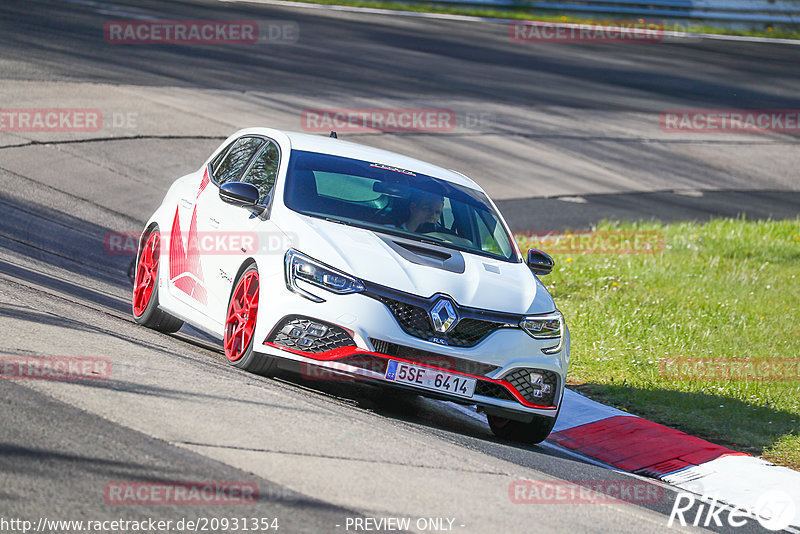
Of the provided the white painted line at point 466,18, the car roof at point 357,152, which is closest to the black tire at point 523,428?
the car roof at point 357,152

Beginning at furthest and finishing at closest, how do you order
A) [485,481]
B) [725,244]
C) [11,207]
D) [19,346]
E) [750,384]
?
[725,244], [11,207], [750,384], [19,346], [485,481]

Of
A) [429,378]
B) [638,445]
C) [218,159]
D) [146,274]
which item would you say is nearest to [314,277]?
[429,378]

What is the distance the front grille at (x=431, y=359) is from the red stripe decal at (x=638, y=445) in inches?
66.4

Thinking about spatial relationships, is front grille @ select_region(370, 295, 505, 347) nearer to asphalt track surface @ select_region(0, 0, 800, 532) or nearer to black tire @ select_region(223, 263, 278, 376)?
asphalt track surface @ select_region(0, 0, 800, 532)

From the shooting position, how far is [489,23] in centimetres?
3588

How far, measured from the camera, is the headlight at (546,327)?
750cm

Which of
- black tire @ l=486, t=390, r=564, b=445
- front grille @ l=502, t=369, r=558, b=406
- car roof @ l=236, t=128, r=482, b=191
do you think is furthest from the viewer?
car roof @ l=236, t=128, r=482, b=191

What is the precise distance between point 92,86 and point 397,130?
5.51m

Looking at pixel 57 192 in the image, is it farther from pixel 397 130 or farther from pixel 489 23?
pixel 489 23

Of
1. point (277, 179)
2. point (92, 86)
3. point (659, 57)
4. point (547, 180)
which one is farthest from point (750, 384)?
point (659, 57)

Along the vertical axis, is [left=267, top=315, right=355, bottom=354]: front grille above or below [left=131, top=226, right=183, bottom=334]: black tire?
above

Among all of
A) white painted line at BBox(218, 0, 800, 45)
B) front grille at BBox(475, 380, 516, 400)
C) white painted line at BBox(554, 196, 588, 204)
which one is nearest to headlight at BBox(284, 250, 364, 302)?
front grille at BBox(475, 380, 516, 400)

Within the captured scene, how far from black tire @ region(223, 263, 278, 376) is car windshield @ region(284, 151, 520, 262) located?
62 centimetres

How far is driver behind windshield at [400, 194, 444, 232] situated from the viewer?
8.24 m
